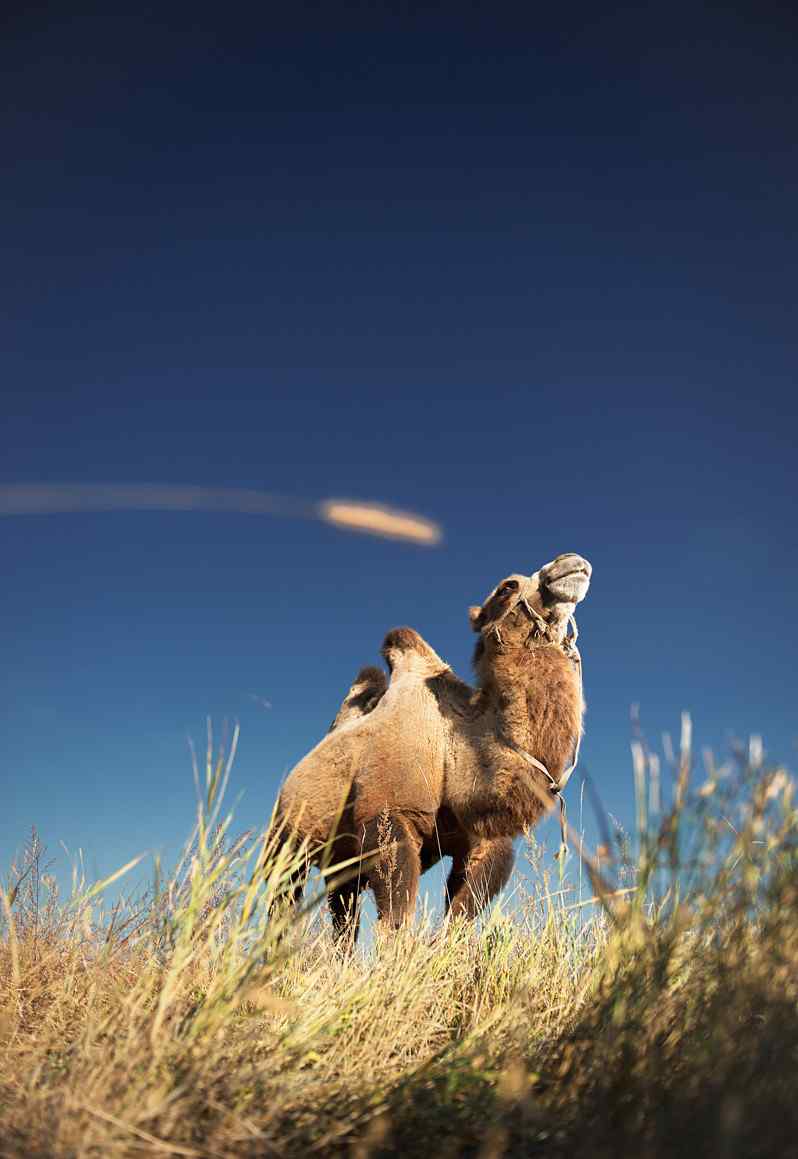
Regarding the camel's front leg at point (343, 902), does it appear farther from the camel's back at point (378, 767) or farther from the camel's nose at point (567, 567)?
the camel's nose at point (567, 567)

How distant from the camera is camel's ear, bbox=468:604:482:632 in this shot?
682 centimetres

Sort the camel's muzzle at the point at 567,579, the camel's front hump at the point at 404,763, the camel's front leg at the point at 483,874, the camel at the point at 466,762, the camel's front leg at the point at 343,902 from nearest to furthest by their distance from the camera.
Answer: the camel's front leg at the point at 483,874
the camel at the point at 466,762
the camel's front hump at the point at 404,763
the camel's muzzle at the point at 567,579
the camel's front leg at the point at 343,902

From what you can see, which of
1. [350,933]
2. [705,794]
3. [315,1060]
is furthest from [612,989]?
[350,933]

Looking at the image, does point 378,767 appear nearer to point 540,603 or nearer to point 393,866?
point 393,866

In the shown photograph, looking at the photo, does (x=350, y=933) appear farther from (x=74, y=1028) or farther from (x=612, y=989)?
(x=612, y=989)

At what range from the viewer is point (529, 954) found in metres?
4.59

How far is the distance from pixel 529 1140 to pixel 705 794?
3.55 ft

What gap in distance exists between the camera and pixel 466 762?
6152 millimetres

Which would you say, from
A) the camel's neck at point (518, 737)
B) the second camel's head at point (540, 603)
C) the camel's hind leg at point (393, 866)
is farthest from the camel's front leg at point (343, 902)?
the second camel's head at point (540, 603)

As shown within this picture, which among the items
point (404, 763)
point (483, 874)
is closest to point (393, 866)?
point (483, 874)

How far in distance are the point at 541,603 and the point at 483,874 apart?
2082 mm

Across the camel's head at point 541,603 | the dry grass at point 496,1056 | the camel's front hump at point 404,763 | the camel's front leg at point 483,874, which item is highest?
the camel's head at point 541,603

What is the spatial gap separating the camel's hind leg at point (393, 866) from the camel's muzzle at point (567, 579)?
6.75 feet

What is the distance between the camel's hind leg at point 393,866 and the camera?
5.54m
